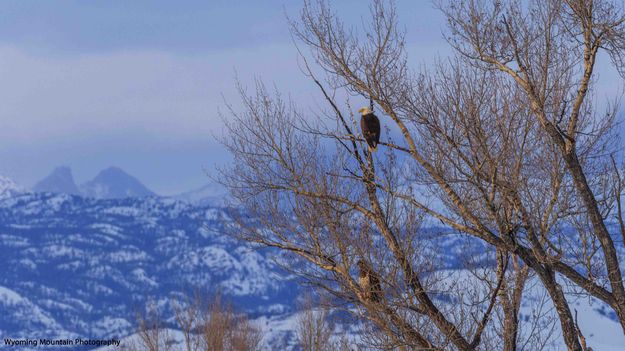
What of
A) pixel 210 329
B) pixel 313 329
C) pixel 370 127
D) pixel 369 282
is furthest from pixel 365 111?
pixel 210 329

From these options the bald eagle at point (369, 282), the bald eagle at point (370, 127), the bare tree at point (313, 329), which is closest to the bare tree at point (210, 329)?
the bare tree at point (313, 329)

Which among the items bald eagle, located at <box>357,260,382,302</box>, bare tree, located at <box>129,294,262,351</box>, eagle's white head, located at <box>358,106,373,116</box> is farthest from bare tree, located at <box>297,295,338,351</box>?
eagle's white head, located at <box>358,106,373,116</box>

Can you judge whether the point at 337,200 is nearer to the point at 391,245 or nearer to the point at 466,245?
the point at 391,245

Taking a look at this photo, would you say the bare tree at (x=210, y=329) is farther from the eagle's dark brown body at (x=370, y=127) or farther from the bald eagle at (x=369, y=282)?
the eagle's dark brown body at (x=370, y=127)

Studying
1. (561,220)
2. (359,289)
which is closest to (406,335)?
(359,289)

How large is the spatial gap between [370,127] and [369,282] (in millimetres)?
2099

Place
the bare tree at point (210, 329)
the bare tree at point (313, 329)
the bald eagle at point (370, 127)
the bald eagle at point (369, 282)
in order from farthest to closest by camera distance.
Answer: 1. the bare tree at point (210, 329)
2. the bare tree at point (313, 329)
3. the bald eagle at point (369, 282)
4. the bald eagle at point (370, 127)

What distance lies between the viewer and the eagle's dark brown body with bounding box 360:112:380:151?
12.8 m

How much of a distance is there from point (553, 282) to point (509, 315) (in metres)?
1.57

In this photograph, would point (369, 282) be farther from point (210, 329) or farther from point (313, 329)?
point (210, 329)

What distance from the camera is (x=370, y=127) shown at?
42.0 feet

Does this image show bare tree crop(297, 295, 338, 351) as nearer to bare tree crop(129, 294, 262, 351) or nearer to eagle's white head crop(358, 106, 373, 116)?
bare tree crop(129, 294, 262, 351)

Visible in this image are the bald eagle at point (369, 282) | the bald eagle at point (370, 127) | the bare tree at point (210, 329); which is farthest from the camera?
the bare tree at point (210, 329)

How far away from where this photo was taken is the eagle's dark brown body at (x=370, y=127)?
12.8m
